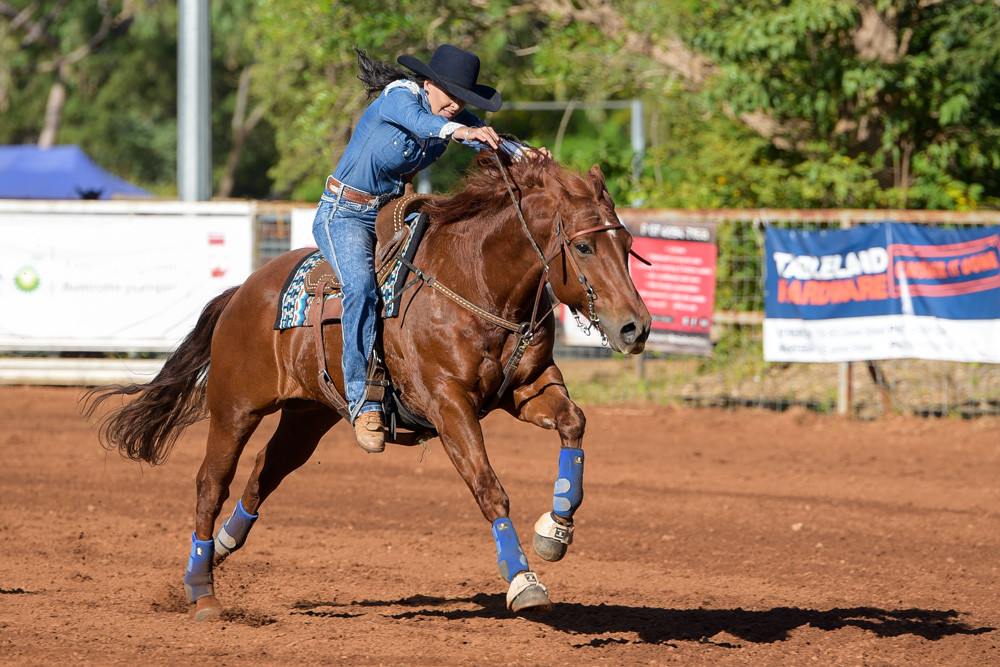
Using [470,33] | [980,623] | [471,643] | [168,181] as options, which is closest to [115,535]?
[471,643]

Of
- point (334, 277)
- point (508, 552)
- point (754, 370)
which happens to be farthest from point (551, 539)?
point (754, 370)

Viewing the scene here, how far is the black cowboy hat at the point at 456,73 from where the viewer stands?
194 inches

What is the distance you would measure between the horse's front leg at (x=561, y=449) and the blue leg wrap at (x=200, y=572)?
2.05m


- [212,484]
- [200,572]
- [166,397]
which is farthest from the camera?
[166,397]

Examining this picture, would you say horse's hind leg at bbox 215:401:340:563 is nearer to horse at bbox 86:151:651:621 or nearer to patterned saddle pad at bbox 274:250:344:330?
horse at bbox 86:151:651:621

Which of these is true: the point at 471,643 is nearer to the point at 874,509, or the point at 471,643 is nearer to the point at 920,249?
the point at 874,509

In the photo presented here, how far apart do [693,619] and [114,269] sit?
32.2 feet

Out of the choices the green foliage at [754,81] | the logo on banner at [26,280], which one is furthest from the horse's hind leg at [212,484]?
the logo on banner at [26,280]

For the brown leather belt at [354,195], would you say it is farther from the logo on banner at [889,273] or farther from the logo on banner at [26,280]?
the logo on banner at [26,280]

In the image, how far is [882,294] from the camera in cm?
1135

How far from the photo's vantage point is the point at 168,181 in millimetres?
45844

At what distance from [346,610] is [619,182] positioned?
382 inches

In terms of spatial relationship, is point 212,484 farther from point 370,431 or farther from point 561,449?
point 561,449

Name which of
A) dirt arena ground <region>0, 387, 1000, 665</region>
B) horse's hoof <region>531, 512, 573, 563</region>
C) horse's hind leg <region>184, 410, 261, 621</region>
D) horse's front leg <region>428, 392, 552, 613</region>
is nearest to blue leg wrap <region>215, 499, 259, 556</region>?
horse's hind leg <region>184, 410, 261, 621</region>
